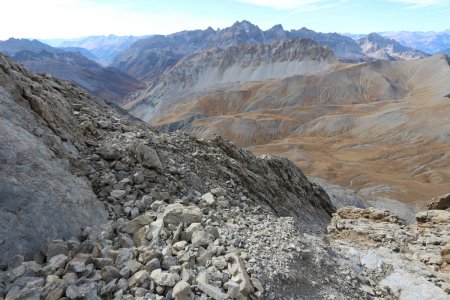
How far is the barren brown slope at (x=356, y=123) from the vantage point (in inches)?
3083

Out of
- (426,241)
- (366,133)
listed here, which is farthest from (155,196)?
(366,133)

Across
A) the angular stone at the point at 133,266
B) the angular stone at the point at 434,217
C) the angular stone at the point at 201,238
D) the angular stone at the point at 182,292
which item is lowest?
the angular stone at the point at 434,217

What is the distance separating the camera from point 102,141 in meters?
14.5

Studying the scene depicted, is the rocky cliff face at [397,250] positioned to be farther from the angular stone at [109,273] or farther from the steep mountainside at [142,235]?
the angular stone at [109,273]

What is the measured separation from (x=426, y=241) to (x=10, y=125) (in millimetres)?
15097

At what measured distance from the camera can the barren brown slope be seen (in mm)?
78312

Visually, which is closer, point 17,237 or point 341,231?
point 17,237

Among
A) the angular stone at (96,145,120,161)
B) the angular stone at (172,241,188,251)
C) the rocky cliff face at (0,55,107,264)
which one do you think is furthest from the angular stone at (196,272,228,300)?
the angular stone at (96,145,120,161)

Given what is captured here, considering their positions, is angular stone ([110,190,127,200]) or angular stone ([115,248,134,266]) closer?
angular stone ([115,248,134,266])

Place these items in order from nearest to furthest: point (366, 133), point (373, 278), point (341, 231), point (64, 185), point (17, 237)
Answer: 1. point (17, 237)
2. point (64, 185)
3. point (373, 278)
4. point (341, 231)
5. point (366, 133)

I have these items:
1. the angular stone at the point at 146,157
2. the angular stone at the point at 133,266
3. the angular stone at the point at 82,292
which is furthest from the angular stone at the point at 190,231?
the angular stone at the point at 146,157

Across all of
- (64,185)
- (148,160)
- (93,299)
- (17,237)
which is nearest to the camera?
(93,299)

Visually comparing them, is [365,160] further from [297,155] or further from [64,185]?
[64,185]

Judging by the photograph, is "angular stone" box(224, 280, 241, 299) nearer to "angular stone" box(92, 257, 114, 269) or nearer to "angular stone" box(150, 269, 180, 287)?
"angular stone" box(150, 269, 180, 287)
